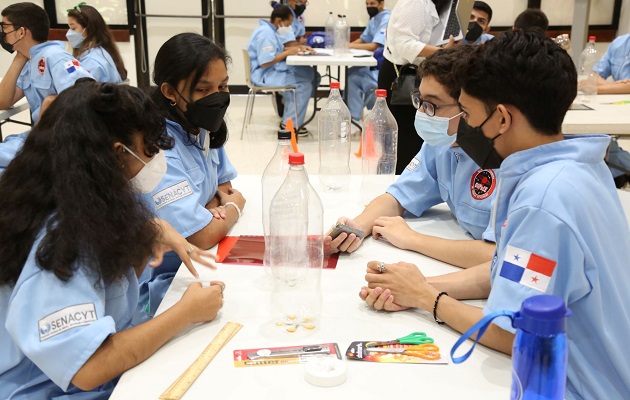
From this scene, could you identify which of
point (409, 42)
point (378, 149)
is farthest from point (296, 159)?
point (409, 42)

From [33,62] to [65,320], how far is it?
12.2 ft

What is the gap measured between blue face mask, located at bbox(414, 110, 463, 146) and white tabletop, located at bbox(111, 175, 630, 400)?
15.9 inches

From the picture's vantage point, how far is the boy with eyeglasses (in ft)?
6.08

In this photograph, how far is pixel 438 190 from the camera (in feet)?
7.23

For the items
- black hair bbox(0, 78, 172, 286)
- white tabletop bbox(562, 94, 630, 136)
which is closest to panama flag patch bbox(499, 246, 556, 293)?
black hair bbox(0, 78, 172, 286)

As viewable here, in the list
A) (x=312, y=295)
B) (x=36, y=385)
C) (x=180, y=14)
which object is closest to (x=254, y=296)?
(x=312, y=295)

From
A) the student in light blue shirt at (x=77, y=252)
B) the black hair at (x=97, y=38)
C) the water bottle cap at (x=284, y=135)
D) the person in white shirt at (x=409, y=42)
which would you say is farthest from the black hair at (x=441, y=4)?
the black hair at (x=97, y=38)

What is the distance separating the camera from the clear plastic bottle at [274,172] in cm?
213

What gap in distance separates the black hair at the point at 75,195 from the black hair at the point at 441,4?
2676mm

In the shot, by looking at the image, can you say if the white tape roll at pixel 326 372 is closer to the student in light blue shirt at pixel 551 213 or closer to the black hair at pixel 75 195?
the student in light blue shirt at pixel 551 213

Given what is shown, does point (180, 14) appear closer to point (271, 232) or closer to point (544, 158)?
point (271, 232)

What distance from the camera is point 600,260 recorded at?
48.3 inches

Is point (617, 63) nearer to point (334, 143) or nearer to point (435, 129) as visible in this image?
point (334, 143)

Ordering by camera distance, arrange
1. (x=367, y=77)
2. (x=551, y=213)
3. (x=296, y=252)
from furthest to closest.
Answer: (x=367, y=77) → (x=296, y=252) → (x=551, y=213)
